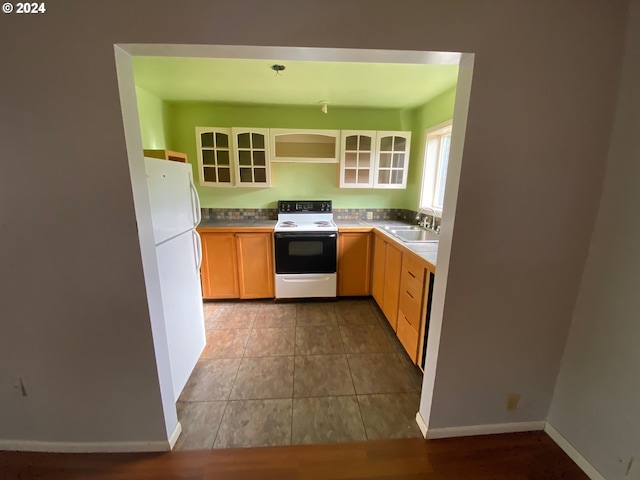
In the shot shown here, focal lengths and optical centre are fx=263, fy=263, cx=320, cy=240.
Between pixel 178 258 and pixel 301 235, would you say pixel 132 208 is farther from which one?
pixel 301 235

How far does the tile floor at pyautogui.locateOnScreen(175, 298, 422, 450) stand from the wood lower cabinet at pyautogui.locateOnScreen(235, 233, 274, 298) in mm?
337

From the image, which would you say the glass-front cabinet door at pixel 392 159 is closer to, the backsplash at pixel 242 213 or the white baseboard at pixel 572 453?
the backsplash at pixel 242 213

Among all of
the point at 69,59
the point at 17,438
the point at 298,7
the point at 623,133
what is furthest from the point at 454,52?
the point at 17,438

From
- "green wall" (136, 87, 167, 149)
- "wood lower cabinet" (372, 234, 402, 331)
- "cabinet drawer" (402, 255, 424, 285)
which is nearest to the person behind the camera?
"cabinet drawer" (402, 255, 424, 285)

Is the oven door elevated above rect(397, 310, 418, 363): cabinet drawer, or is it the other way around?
the oven door

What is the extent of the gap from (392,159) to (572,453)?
2.80m

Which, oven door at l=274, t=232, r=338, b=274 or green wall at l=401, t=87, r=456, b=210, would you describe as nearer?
green wall at l=401, t=87, r=456, b=210

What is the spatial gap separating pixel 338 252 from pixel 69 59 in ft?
8.12

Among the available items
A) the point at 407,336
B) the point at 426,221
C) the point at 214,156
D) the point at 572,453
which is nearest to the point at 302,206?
the point at 214,156

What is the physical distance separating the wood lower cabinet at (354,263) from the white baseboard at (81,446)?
6.95 feet

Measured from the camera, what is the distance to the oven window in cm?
293

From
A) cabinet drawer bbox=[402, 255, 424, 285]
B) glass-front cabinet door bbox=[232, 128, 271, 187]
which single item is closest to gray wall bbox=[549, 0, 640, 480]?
cabinet drawer bbox=[402, 255, 424, 285]

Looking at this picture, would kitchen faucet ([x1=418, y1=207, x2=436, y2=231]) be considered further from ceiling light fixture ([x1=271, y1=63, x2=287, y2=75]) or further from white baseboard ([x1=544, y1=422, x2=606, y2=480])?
ceiling light fixture ([x1=271, y1=63, x2=287, y2=75])

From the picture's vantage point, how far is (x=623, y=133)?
44.7 inches
